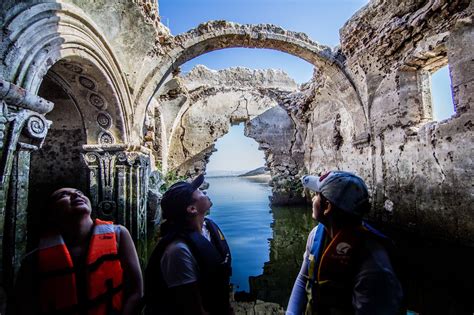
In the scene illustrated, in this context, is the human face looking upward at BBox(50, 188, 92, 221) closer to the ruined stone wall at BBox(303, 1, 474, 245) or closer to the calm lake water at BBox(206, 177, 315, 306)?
the calm lake water at BBox(206, 177, 315, 306)

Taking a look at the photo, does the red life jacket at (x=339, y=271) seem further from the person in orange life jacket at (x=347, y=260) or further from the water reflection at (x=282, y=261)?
the water reflection at (x=282, y=261)


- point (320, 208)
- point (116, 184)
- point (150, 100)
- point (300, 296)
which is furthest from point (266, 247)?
point (320, 208)

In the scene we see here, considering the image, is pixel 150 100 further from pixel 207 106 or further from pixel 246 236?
pixel 207 106

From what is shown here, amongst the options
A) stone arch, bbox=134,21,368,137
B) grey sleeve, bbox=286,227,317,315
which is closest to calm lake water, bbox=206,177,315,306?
grey sleeve, bbox=286,227,317,315

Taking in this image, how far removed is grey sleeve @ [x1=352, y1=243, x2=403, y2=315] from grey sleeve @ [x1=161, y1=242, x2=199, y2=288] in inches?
28.7

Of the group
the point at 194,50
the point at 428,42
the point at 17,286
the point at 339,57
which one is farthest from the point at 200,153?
the point at 17,286

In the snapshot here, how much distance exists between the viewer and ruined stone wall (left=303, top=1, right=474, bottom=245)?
3572mm

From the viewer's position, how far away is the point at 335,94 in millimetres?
6734

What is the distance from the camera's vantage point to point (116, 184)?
4531mm

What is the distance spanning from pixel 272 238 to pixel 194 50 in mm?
4584

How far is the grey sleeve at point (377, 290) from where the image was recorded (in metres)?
0.98

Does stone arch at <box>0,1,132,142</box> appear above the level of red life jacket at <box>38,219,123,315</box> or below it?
above

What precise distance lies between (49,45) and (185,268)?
117 inches

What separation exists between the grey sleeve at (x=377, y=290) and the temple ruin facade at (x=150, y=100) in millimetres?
2583
